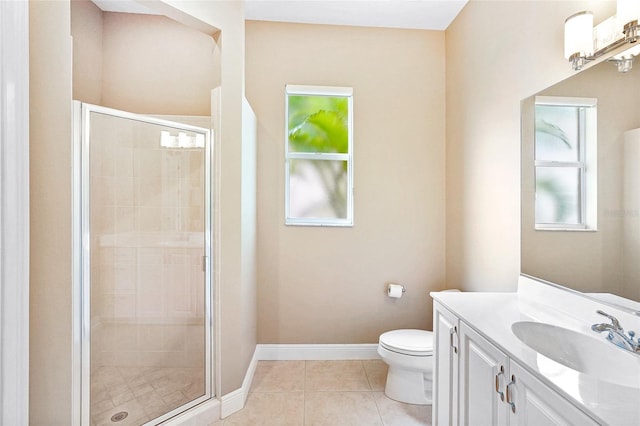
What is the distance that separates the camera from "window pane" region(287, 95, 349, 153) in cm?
A: 285

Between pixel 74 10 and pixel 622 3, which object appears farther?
pixel 74 10

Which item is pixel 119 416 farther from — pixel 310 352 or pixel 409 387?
pixel 409 387

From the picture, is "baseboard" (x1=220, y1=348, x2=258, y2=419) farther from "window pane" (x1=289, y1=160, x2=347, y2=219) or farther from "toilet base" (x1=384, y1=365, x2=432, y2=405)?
"window pane" (x1=289, y1=160, x2=347, y2=219)

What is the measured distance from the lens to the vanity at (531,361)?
2.75 ft

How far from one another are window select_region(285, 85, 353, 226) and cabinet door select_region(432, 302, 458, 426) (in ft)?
4.29

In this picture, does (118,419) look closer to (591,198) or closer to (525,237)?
(525,237)

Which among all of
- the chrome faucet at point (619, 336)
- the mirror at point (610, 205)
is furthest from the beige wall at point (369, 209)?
the chrome faucet at point (619, 336)

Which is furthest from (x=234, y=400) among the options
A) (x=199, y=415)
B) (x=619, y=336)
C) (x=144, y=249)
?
(x=619, y=336)

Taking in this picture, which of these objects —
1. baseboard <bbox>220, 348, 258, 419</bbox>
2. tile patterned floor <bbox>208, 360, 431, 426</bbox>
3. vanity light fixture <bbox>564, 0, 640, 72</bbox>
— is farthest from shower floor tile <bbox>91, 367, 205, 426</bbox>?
vanity light fixture <bbox>564, 0, 640, 72</bbox>

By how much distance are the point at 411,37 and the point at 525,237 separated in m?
1.98

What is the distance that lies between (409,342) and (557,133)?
1471mm

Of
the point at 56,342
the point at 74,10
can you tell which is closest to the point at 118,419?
the point at 56,342

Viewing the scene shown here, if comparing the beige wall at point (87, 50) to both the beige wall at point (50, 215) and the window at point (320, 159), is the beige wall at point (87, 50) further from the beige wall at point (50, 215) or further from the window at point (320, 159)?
the window at point (320, 159)

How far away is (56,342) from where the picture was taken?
1.31 m
